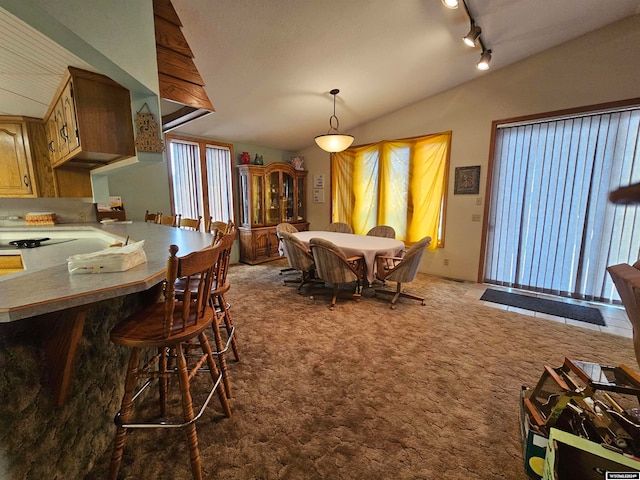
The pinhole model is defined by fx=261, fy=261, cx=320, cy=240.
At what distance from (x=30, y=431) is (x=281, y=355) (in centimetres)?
142

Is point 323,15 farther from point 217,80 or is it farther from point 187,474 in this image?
point 187,474

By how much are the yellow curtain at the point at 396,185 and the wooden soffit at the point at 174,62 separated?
119 inches

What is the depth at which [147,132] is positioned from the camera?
75.9 inches

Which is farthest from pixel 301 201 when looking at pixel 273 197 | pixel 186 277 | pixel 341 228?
pixel 186 277

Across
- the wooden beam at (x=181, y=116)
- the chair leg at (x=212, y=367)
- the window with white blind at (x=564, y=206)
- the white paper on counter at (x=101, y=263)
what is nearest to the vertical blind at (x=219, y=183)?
the wooden beam at (x=181, y=116)

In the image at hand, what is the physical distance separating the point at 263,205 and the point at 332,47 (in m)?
2.99

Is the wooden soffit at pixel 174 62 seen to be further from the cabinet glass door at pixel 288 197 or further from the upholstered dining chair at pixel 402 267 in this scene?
the cabinet glass door at pixel 288 197

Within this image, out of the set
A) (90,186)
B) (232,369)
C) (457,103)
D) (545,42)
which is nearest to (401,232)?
(457,103)

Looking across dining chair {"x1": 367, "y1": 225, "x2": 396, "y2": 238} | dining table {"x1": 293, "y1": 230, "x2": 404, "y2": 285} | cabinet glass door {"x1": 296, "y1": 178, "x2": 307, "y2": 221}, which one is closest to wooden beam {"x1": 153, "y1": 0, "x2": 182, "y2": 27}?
dining table {"x1": 293, "y1": 230, "x2": 404, "y2": 285}

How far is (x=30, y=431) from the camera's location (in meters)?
0.94

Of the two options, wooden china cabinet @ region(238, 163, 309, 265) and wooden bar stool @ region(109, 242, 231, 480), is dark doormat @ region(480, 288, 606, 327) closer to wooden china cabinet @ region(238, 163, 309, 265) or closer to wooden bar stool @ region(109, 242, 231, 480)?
wooden bar stool @ region(109, 242, 231, 480)

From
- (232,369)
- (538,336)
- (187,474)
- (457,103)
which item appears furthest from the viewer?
(457,103)

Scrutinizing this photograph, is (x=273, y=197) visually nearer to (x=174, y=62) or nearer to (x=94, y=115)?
(x=174, y=62)

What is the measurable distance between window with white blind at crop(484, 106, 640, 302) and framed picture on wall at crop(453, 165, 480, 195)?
0.70 feet
